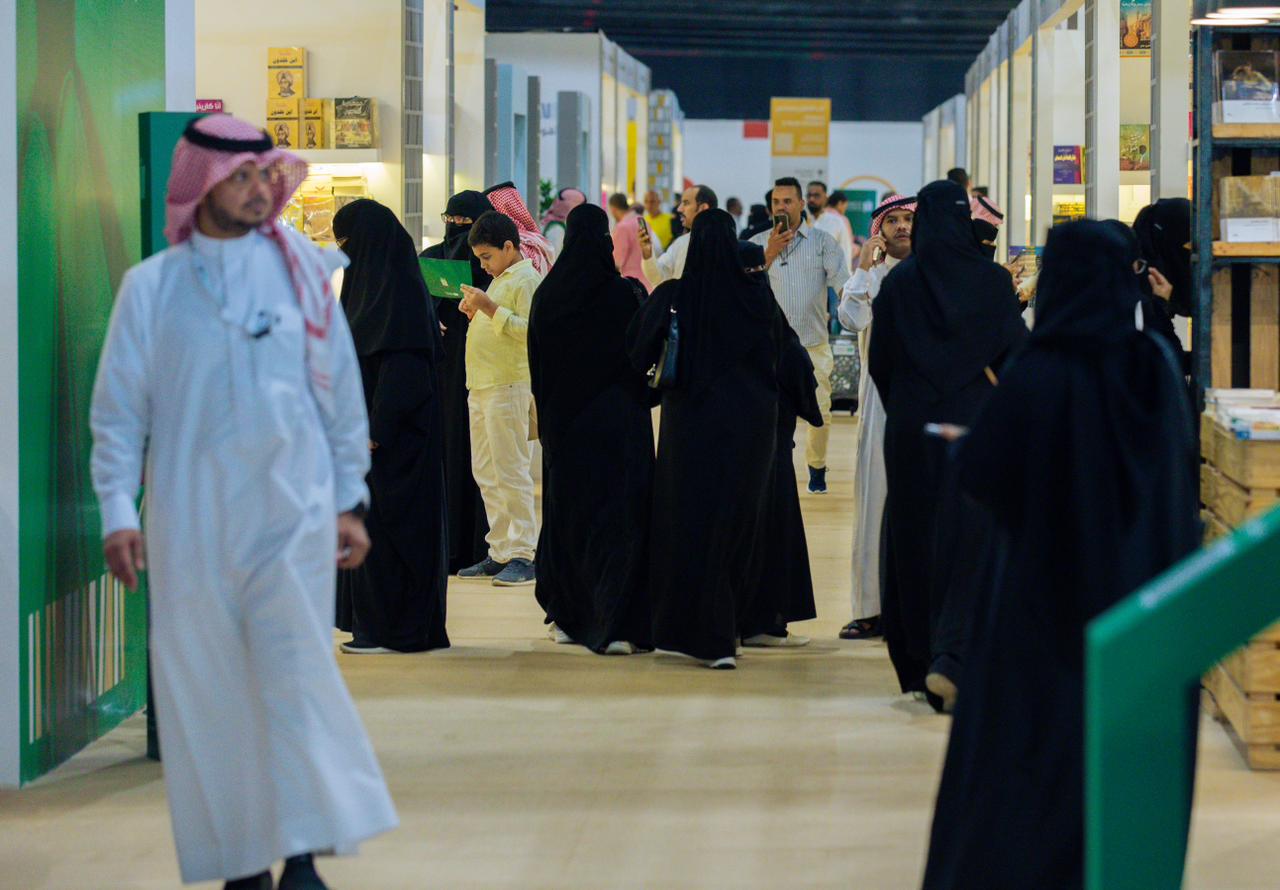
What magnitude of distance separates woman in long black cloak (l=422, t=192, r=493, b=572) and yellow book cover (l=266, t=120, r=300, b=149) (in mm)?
2348

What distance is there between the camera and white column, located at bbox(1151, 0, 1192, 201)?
7.29 m

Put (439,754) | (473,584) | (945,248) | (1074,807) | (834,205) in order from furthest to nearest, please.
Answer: (834,205) → (473,584) → (945,248) → (439,754) → (1074,807)

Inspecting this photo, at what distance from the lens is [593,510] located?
6152 mm

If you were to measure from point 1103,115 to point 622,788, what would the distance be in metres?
6.89

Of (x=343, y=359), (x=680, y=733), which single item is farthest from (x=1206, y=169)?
(x=343, y=359)

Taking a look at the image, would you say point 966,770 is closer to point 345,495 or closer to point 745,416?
point 345,495

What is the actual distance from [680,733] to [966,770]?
6.47ft

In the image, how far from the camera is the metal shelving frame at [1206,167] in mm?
5148

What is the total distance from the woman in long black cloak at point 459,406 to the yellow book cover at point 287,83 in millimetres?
2440

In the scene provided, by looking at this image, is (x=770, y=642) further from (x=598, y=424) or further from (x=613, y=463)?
(x=598, y=424)

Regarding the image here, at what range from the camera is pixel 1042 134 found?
13.5m

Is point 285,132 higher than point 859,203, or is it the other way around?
point 859,203

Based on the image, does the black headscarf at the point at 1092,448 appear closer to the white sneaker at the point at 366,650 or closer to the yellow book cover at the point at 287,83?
the white sneaker at the point at 366,650

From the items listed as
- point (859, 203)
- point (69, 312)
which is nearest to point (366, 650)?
point (69, 312)
